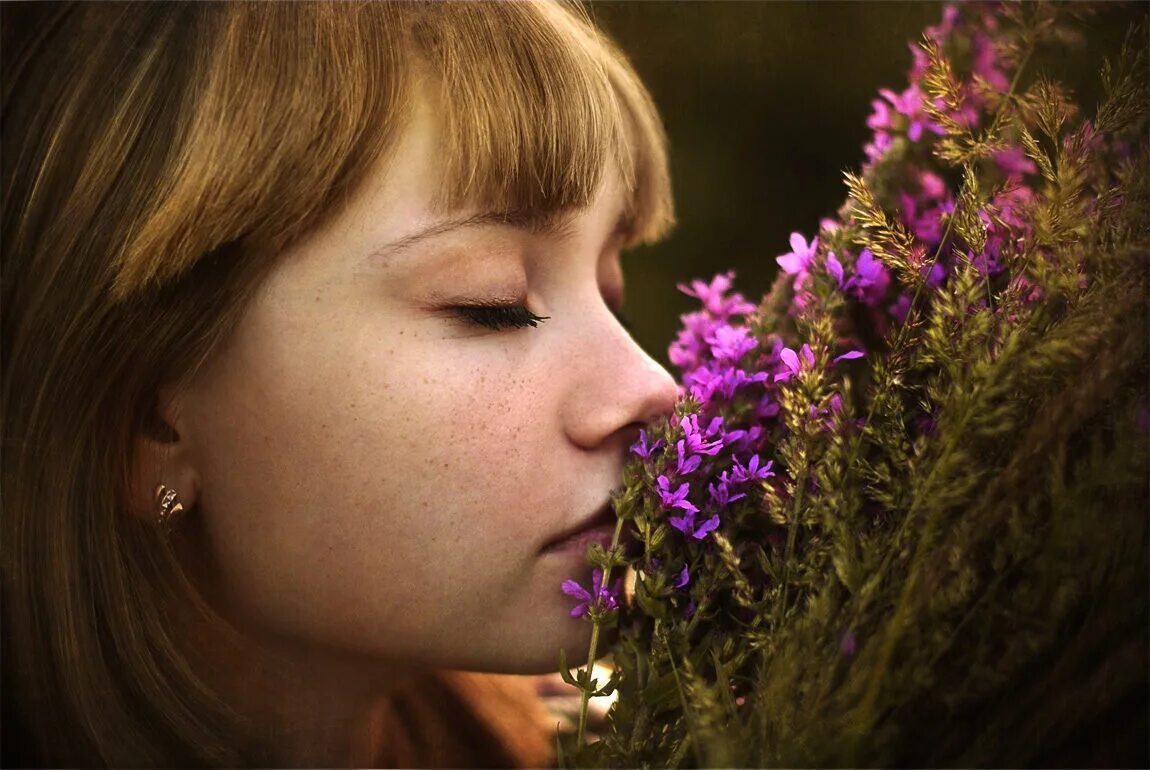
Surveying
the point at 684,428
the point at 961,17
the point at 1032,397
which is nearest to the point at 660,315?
the point at 961,17

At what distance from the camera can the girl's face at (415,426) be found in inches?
49.4

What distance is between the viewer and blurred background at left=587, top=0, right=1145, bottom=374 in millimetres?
1733

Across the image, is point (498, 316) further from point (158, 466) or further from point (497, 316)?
point (158, 466)

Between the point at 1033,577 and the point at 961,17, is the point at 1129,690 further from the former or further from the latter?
the point at 961,17

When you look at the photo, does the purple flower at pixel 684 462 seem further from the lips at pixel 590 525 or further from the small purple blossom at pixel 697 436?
the lips at pixel 590 525

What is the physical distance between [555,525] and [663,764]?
333mm

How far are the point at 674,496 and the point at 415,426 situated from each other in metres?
0.35

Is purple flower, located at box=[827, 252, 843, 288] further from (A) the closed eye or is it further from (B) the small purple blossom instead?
(A) the closed eye

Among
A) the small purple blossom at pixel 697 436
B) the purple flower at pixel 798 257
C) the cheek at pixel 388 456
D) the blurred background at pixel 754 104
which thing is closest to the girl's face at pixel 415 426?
the cheek at pixel 388 456

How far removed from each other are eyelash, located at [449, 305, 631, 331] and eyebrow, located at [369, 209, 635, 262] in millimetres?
106

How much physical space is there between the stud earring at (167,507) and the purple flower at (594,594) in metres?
0.57

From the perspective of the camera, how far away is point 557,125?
50.3 inches

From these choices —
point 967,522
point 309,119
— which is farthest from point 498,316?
point 967,522

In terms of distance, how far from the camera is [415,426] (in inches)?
49.4
